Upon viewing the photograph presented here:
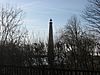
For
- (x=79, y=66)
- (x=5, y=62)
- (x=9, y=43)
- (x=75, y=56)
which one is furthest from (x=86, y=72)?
(x=9, y=43)

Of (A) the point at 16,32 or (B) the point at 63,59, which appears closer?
(B) the point at 63,59

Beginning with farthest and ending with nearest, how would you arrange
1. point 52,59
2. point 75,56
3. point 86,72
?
point 75,56
point 52,59
point 86,72

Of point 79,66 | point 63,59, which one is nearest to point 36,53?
point 63,59

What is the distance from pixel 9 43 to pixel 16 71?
16.2ft

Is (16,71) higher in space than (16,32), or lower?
lower

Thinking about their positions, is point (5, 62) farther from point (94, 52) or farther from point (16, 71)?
point (94, 52)

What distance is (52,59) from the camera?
1294 cm

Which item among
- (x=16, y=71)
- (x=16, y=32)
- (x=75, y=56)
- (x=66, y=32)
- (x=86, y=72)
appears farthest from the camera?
(x=66, y=32)

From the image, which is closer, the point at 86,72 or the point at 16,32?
the point at 86,72

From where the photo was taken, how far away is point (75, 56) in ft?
48.7

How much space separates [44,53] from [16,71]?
2.23m

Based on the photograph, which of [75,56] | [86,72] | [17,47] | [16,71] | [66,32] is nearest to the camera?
[86,72]

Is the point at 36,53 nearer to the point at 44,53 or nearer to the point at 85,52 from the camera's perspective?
the point at 44,53

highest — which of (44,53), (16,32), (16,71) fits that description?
(16,32)
